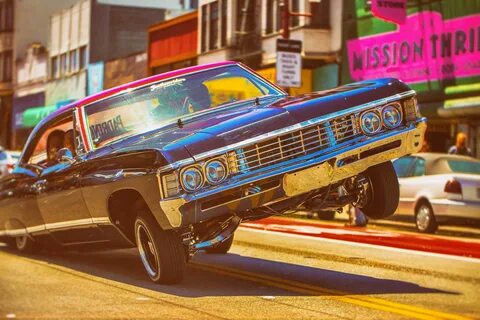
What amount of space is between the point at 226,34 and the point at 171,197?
3325cm

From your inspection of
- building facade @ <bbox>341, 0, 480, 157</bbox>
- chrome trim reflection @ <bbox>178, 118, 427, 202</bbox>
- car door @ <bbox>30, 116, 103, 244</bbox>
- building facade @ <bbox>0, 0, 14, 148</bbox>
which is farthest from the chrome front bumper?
building facade @ <bbox>0, 0, 14, 148</bbox>

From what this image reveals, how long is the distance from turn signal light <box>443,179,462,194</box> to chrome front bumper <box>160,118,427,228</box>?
29.2ft

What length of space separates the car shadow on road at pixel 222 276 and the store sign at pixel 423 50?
54.7ft

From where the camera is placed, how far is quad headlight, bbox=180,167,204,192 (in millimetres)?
8320

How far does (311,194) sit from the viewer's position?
9094mm

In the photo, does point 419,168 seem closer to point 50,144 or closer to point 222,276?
point 50,144

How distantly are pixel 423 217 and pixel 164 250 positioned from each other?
34.2 ft

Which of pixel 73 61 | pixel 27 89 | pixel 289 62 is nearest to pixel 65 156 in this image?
pixel 289 62

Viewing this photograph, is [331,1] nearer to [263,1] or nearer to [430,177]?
[263,1]

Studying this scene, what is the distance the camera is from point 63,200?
10.4m

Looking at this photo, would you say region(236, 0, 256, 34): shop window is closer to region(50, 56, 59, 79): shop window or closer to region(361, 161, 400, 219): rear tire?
region(50, 56, 59, 79): shop window

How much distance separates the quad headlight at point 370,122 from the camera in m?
9.16

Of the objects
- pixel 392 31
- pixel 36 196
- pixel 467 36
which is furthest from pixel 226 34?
pixel 36 196

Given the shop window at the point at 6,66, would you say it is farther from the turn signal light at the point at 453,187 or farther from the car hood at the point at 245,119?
the car hood at the point at 245,119
